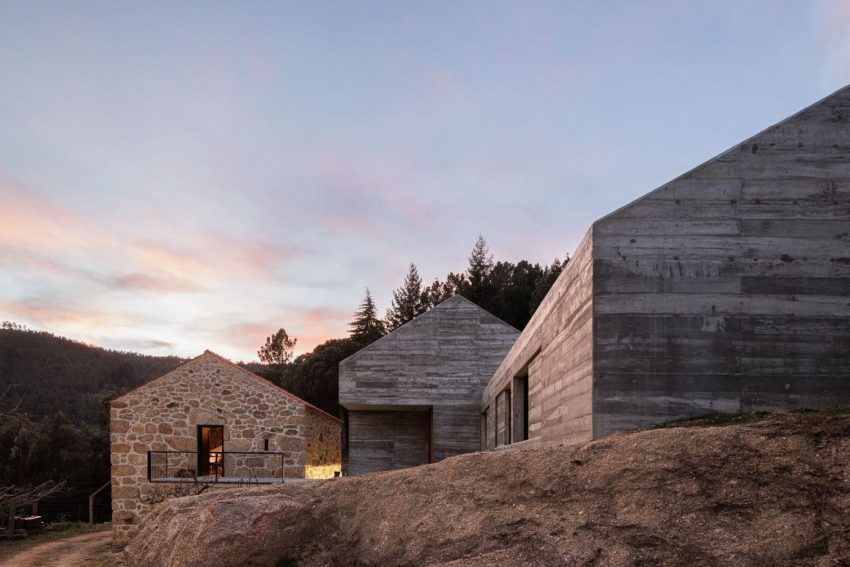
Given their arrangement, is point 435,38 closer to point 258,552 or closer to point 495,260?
point 258,552

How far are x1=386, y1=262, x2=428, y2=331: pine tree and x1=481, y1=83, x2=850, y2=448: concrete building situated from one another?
41.4 meters

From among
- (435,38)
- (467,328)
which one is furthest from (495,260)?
(435,38)

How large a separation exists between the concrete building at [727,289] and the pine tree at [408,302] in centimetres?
4138

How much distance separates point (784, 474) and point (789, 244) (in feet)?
9.19

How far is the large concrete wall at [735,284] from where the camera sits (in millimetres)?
5266

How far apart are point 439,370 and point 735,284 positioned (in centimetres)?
1263

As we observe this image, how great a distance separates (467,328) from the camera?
17984mm

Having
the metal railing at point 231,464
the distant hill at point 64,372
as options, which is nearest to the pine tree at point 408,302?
the distant hill at point 64,372

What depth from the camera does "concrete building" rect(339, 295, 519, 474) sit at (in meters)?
17.3

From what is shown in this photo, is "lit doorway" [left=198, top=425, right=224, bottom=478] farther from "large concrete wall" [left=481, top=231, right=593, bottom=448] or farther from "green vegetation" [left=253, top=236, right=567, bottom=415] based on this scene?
"green vegetation" [left=253, top=236, right=567, bottom=415]

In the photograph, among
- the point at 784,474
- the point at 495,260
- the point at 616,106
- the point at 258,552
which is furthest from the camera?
the point at 495,260

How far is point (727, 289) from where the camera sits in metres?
5.46

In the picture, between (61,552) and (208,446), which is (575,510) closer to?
(61,552)

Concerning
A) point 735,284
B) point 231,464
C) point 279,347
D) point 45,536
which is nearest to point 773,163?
point 735,284
